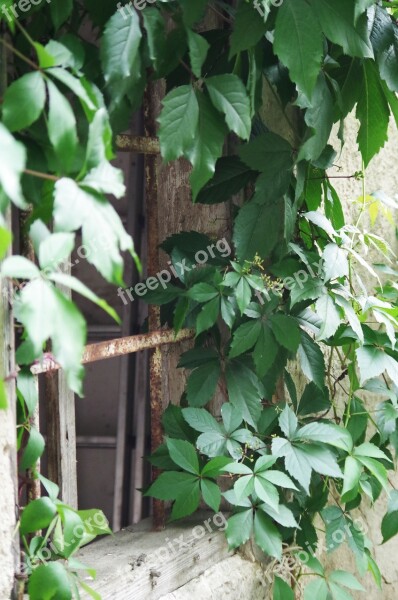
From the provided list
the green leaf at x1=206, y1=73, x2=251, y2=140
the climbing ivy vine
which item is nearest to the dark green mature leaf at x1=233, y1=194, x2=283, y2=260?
the climbing ivy vine

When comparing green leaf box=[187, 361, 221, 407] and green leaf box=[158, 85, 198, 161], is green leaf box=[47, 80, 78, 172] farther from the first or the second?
green leaf box=[187, 361, 221, 407]

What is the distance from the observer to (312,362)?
145 cm

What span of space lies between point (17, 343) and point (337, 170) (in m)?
1.00

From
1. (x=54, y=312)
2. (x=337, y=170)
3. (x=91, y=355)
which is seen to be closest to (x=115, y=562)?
(x=91, y=355)

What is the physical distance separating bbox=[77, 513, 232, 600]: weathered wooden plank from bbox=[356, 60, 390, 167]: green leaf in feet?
2.54

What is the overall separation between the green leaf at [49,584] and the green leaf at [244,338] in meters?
0.52

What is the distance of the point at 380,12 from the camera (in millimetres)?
1368

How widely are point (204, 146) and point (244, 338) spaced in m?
0.41

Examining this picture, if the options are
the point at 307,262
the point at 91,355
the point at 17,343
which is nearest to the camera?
the point at 17,343

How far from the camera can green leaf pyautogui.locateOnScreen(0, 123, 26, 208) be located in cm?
61

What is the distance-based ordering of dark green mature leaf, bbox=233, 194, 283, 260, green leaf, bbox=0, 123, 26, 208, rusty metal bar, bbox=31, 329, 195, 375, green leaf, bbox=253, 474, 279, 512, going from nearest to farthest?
1. green leaf, bbox=0, 123, 26, 208
2. rusty metal bar, bbox=31, 329, 195, 375
3. green leaf, bbox=253, 474, 279, 512
4. dark green mature leaf, bbox=233, 194, 283, 260

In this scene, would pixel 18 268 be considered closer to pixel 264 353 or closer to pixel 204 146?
pixel 204 146

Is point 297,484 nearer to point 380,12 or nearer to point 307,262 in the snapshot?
point 307,262

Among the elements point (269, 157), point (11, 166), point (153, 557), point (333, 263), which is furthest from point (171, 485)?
point (11, 166)
